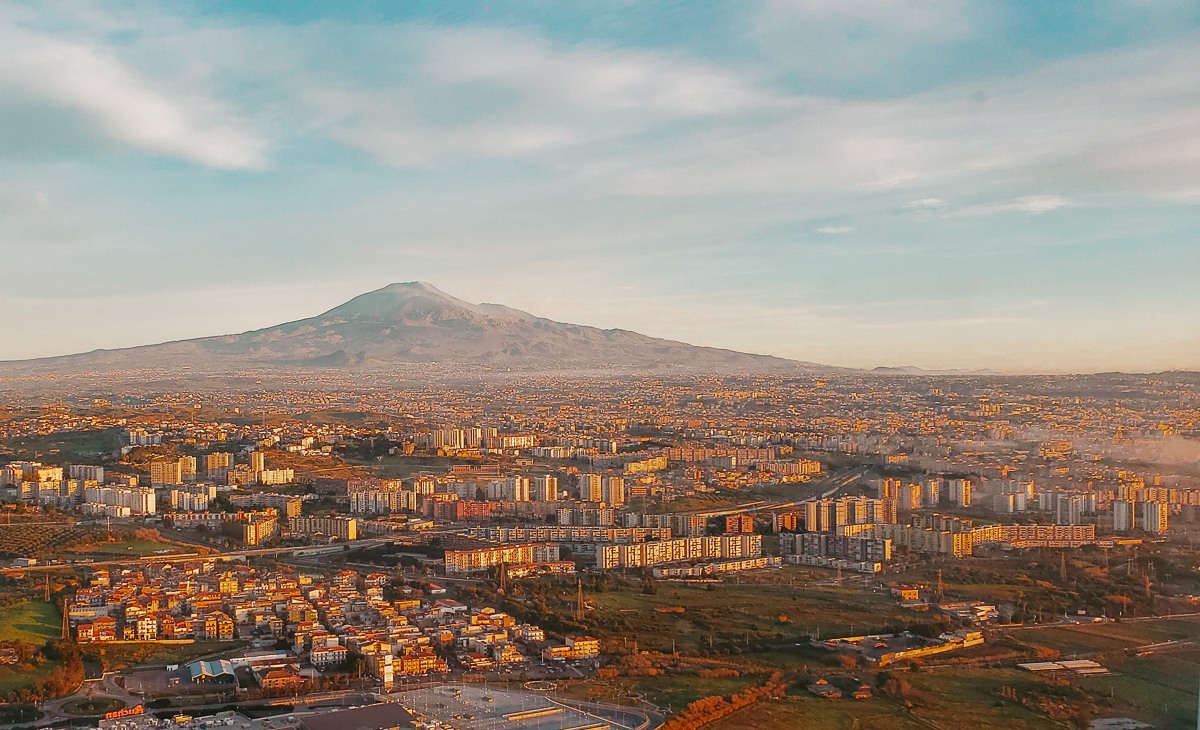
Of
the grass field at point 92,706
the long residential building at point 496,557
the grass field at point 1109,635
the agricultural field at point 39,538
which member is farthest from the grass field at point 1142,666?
the agricultural field at point 39,538

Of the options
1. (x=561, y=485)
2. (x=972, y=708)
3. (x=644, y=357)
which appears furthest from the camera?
(x=644, y=357)

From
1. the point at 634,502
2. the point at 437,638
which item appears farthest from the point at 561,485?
the point at 437,638

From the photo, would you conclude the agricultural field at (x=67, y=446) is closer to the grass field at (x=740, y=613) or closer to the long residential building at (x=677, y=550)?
the long residential building at (x=677, y=550)

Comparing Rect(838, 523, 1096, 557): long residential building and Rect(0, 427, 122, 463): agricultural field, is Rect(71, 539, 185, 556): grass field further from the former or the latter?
Rect(838, 523, 1096, 557): long residential building

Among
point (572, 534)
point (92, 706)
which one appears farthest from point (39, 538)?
point (92, 706)

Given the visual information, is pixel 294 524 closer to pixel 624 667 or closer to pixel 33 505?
pixel 33 505

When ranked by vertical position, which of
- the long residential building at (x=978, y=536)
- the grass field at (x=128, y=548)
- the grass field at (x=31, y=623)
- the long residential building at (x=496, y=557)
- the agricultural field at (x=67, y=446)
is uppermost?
the agricultural field at (x=67, y=446)

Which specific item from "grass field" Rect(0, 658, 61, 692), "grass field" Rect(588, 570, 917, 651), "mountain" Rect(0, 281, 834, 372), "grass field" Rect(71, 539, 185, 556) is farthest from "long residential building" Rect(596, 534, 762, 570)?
"mountain" Rect(0, 281, 834, 372)
